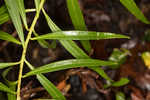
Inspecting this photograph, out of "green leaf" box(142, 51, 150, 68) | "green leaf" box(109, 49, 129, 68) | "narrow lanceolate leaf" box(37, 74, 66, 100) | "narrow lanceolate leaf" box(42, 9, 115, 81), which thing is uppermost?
"narrow lanceolate leaf" box(42, 9, 115, 81)

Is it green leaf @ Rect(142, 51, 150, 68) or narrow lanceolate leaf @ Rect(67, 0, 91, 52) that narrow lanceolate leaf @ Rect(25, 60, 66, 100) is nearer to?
narrow lanceolate leaf @ Rect(67, 0, 91, 52)

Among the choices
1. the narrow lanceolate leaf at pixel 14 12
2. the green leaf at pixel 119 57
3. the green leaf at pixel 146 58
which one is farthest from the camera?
the green leaf at pixel 146 58

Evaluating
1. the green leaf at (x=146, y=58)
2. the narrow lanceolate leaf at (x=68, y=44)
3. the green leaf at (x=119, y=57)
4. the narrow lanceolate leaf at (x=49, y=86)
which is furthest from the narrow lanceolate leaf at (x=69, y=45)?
the green leaf at (x=146, y=58)

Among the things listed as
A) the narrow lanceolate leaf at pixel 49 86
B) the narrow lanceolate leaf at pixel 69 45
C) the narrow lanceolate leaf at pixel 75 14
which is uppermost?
the narrow lanceolate leaf at pixel 75 14

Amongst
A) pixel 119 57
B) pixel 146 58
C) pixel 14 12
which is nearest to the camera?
pixel 14 12

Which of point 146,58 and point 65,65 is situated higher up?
point 65,65

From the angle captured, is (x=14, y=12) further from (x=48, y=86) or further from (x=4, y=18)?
(x=48, y=86)

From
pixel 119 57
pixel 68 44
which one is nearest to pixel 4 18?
pixel 68 44

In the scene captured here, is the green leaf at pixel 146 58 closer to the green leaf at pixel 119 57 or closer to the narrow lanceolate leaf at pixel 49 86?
the green leaf at pixel 119 57

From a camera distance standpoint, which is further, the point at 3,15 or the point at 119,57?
the point at 119,57

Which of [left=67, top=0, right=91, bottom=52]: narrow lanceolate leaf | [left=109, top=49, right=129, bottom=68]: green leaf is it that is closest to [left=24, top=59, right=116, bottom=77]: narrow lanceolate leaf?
[left=67, top=0, right=91, bottom=52]: narrow lanceolate leaf

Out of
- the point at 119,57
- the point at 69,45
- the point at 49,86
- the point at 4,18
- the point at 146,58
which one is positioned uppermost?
the point at 4,18

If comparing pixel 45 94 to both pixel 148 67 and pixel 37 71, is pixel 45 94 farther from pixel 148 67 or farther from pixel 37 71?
pixel 148 67
